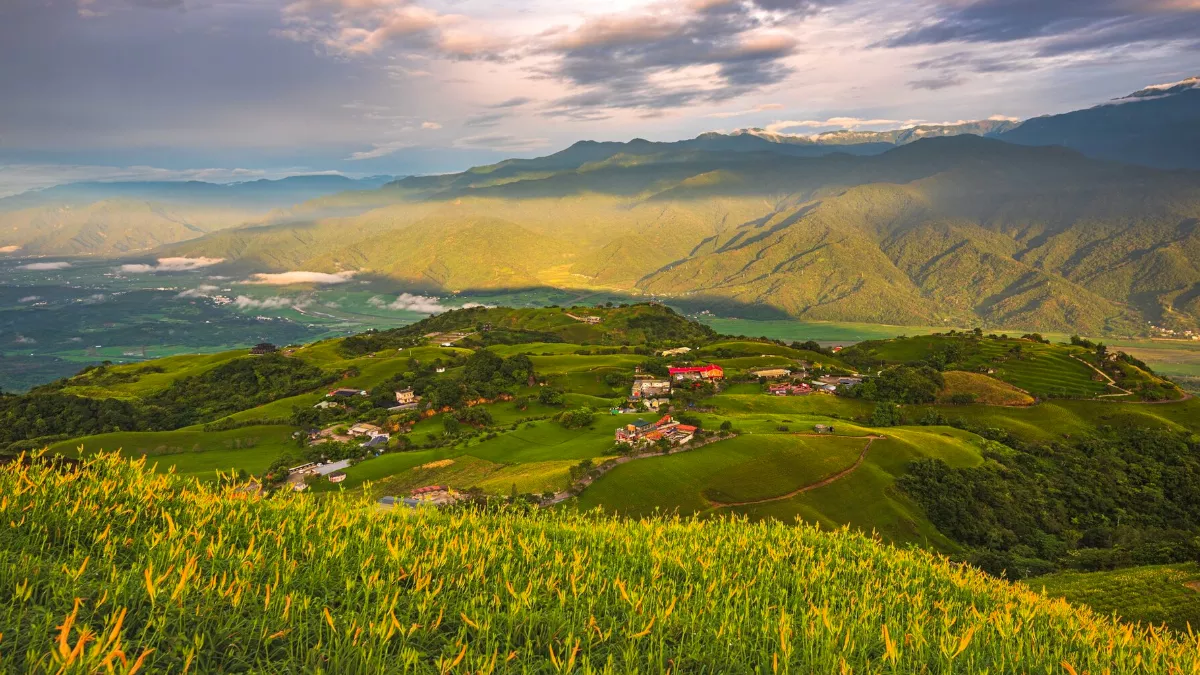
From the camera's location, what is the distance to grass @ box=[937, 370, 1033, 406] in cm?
9175

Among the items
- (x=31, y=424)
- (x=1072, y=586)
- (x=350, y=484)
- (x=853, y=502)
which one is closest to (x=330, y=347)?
(x=31, y=424)

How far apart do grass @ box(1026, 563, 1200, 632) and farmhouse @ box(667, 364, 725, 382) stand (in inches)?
2813

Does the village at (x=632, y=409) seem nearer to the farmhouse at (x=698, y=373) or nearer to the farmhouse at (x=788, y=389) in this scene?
the farmhouse at (x=788, y=389)

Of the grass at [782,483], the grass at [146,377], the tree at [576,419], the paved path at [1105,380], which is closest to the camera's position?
the grass at [782,483]

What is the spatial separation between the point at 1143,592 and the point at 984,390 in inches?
2993

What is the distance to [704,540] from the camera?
13680 mm

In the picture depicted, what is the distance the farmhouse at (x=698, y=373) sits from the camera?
4104 inches

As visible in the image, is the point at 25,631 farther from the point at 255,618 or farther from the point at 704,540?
the point at 704,540

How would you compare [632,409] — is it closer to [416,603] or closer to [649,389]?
[649,389]

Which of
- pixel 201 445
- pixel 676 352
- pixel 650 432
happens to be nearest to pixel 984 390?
pixel 676 352

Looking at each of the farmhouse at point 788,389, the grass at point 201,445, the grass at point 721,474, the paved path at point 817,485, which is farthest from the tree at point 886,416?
the grass at point 201,445

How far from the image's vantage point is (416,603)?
716cm

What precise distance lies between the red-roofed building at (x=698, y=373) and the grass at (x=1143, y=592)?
71.5 m

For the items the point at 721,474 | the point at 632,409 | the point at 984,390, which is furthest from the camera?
the point at 984,390
